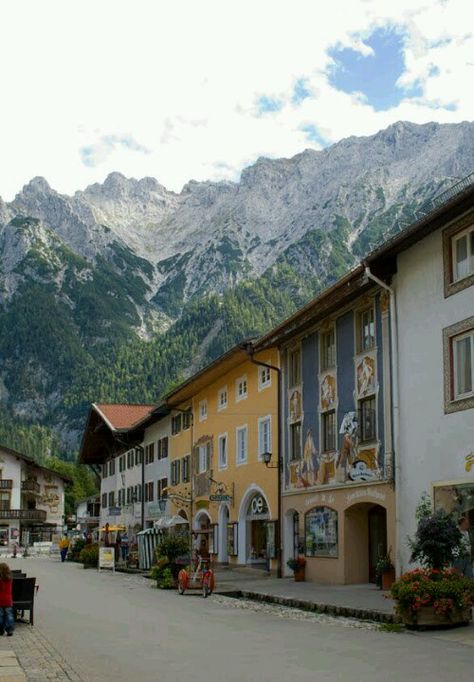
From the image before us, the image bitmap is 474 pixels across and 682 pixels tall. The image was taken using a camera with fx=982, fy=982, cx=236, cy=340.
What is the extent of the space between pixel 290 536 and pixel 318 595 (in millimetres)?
9528

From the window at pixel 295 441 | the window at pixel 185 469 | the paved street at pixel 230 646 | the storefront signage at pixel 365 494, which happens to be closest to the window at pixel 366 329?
the storefront signage at pixel 365 494

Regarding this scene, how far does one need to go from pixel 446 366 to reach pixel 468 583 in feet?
20.5

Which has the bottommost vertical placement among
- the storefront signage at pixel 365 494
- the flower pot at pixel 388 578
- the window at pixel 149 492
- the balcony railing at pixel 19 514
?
the flower pot at pixel 388 578

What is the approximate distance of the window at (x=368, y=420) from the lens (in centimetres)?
2625

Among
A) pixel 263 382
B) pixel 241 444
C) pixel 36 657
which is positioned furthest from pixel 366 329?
pixel 36 657

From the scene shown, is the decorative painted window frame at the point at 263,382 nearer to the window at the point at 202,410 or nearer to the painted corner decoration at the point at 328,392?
the painted corner decoration at the point at 328,392

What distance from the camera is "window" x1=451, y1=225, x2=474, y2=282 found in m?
21.4

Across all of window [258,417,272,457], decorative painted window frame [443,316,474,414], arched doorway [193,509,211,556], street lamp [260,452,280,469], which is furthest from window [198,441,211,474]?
decorative painted window frame [443,316,474,414]

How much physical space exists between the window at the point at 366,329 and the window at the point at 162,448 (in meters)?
28.3

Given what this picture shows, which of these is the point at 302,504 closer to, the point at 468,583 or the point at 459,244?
the point at 459,244

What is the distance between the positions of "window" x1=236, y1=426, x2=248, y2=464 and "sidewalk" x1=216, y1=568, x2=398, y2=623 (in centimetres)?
647

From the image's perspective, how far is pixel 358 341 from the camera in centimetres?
2745

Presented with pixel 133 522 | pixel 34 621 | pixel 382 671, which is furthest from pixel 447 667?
pixel 133 522

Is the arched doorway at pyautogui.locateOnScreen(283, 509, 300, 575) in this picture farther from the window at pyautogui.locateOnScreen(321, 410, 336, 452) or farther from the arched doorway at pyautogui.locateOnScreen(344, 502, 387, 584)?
the arched doorway at pyautogui.locateOnScreen(344, 502, 387, 584)
